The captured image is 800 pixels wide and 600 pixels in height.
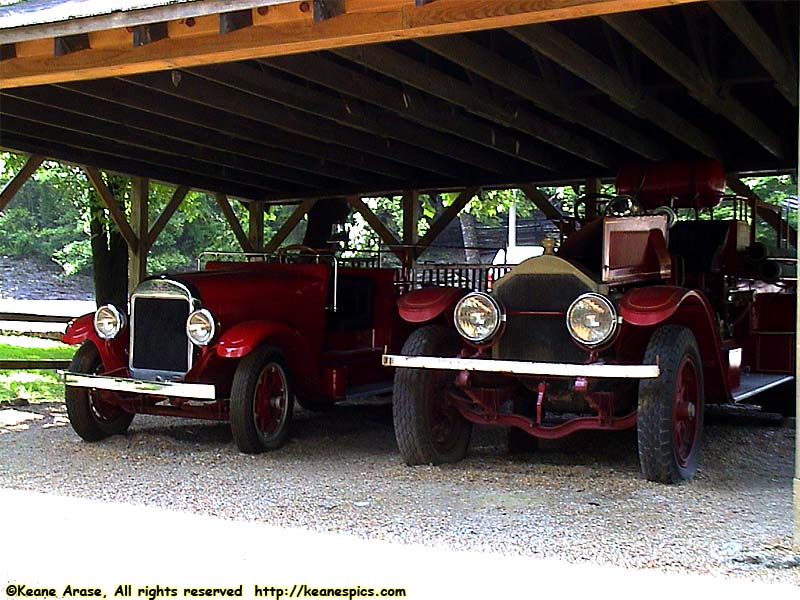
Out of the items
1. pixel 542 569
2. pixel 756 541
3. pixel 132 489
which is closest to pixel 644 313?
pixel 756 541

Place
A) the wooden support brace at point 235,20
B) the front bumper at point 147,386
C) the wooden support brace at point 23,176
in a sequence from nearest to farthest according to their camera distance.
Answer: the wooden support brace at point 235,20 → the front bumper at point 147,386 → the wooden support brace at point 23,176

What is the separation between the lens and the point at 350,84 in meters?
7.62

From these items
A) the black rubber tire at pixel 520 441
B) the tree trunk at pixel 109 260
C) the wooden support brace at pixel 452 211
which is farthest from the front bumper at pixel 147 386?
the tree trunk at pixel 109 260

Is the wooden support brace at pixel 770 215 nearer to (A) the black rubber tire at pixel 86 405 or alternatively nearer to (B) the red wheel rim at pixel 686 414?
(B) the red wheel rim at pixel 686 414

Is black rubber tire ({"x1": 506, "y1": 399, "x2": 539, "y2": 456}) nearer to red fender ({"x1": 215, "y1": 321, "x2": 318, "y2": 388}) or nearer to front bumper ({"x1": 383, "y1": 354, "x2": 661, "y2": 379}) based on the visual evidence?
front bumper ({"x1": 383, "y1": 354, "x2": 661, "y2": 379})

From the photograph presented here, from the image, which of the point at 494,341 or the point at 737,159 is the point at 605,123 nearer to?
the point at 737,159

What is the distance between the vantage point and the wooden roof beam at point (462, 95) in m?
6.80

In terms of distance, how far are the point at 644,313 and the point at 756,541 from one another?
162cm

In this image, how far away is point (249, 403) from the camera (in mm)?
7039

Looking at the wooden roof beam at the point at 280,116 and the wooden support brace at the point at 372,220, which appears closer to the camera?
the wooden roof beam at the point at 280,116

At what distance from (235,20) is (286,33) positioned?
0.30 meters

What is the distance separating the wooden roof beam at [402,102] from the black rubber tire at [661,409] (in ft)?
10.4

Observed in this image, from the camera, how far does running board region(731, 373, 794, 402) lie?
7.14m

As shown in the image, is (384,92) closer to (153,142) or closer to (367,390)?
(367,390)
